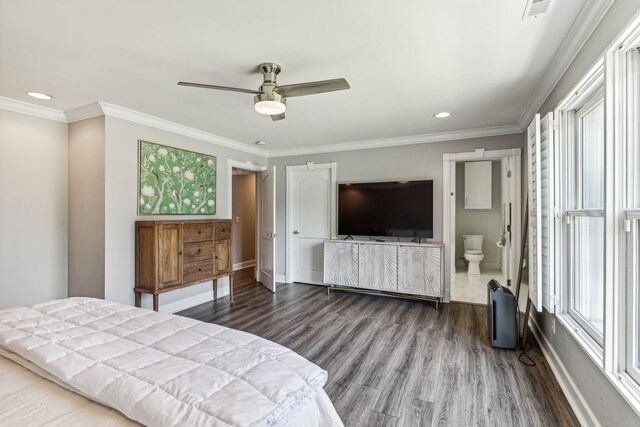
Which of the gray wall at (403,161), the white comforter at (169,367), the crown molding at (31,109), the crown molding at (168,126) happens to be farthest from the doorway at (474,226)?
the crown molding at (31,109)

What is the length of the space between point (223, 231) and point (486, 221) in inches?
211

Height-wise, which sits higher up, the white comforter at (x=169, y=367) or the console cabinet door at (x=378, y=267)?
the white comforter at (x=169, y=367)

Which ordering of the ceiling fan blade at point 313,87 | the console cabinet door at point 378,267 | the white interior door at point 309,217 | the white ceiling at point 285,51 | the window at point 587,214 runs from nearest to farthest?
the white ceiling at point 285,51, the window at point 587,214, the ceiling fan blade at point 313,87, the console cabinet door at point 378,267, the white interior door at point 309,217

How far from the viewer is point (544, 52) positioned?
210cm

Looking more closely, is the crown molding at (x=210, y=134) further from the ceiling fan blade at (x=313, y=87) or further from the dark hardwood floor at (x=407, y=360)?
the dark hardwood floor at (x=407, y=360)

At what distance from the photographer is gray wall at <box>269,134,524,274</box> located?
4121 mm

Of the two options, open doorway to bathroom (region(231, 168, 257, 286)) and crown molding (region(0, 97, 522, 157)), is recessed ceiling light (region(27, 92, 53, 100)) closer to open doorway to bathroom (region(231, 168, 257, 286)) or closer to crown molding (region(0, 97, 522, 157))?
crown molding (region(0, 97, 522, 157))

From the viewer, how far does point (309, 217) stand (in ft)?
17.2

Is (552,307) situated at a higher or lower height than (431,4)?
lower

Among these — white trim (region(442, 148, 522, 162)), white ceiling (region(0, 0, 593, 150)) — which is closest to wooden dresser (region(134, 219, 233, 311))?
white ceiling (region(0, 0, 593, 150))

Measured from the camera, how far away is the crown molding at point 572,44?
1588 mm

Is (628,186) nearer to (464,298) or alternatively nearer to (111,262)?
(464,298)

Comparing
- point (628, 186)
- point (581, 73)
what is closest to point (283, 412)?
point (628, 186)

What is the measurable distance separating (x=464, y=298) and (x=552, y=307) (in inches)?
87.3
